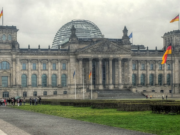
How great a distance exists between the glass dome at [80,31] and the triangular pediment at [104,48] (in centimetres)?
2409

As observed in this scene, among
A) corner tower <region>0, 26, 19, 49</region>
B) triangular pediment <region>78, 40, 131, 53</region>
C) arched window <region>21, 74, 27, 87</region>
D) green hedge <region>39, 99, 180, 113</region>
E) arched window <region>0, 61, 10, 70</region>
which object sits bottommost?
green hedge <region>39, 99, 180, 113</region>

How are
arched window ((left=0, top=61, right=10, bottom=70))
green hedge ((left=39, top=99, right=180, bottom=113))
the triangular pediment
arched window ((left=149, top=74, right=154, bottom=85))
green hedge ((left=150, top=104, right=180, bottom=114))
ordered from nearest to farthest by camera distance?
green hedge ((left=150, top=104, right=180, bottom=114)) < green hedge ((left=39, top=99, right=180, bottom=113)) < arched window ((left=0, top=61, right=10, bottom=70)) < the triangular pediment < arched window ((left=149, top=74, right=154, bottom=85))

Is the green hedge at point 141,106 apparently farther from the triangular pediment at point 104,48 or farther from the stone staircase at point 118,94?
the triangular pediment at point 104,48

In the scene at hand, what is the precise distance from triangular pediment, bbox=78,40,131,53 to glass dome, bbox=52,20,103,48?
24088 mm

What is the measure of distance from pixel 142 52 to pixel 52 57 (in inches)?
1221

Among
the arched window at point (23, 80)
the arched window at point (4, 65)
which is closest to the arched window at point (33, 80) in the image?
the arched window at point (23, 80)

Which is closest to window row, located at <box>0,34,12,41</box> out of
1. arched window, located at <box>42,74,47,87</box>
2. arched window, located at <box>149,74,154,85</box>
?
arched window, located at <box>42,74,47,87</box>

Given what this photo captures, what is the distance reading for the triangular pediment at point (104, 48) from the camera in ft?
399

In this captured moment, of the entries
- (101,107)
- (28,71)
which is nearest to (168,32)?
(28,71)

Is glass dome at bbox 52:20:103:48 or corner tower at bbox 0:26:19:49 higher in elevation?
glass dome at bbox 52:20:103:48

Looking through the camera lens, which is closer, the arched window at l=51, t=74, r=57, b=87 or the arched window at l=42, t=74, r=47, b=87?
the arched window at l=42, t=74, r=47, b=87

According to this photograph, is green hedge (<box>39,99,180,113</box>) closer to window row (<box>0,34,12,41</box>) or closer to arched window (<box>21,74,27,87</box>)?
arched window (<box>21,74,27,87</box>)

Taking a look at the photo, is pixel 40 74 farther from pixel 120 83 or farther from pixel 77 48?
pixel 120 83

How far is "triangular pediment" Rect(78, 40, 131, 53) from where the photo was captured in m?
122
